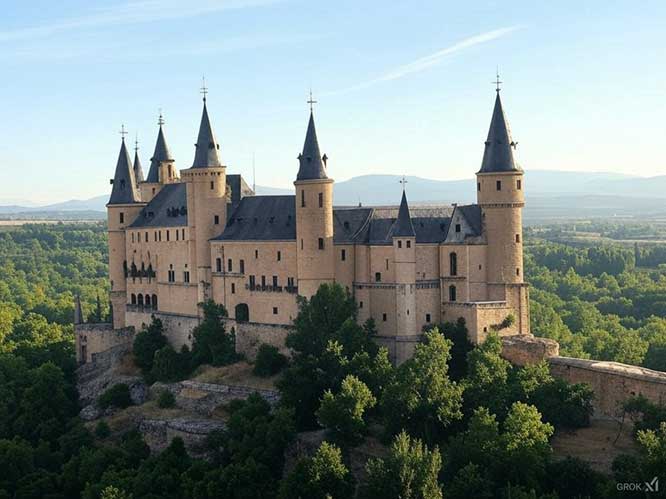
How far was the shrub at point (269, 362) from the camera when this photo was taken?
7731 centimetres

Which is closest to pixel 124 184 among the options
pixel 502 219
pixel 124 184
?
pixel 124 184

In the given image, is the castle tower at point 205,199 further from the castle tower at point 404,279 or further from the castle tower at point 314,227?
the castle tower at point 404,279

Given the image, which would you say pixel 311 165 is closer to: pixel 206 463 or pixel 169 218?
pixel 169 218

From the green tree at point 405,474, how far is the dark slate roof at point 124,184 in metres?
43.9

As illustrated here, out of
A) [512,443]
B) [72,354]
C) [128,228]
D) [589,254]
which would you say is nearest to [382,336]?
[512,443]

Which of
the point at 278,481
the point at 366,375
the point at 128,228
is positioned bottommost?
the point at 278,481

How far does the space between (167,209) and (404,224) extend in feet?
80.6

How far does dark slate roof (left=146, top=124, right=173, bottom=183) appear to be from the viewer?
315 ft

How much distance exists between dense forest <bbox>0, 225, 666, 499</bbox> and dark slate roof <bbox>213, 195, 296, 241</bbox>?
20.1ft

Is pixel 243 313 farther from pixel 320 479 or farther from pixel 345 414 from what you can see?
pixel 320 479

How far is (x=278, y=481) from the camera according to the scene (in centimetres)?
6431

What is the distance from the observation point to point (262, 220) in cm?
8281

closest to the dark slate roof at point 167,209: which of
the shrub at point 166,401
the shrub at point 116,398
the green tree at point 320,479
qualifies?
the shrub at point 116,398

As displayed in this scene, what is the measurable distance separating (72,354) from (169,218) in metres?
21.5
